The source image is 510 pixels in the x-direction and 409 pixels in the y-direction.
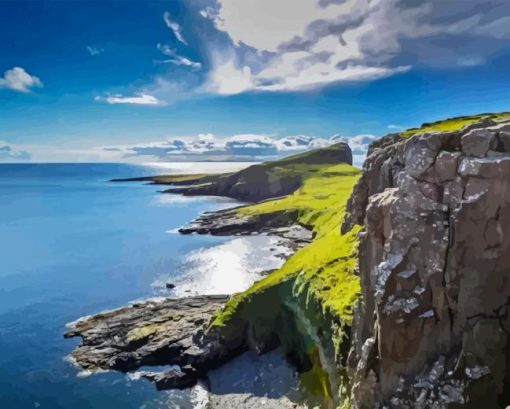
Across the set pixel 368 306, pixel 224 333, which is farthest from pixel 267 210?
pixel 368 306

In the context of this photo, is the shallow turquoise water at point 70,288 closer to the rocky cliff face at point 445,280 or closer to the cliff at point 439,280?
the cliff at point 439,280

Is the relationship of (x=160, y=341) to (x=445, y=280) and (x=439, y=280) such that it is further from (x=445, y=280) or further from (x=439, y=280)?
(x=445, y=280)

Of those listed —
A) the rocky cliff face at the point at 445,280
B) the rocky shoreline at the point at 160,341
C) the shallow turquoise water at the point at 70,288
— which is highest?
the rocky cliff face at the point at 445,280

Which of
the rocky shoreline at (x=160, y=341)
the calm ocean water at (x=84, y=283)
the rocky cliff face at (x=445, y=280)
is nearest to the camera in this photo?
the rocky cliff face at (x=445, y=280)

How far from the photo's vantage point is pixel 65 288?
97312mm

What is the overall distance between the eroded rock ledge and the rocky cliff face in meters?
30.2

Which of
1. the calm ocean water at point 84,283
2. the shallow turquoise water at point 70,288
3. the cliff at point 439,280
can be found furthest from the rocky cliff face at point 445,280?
the shallow turquoise water at point 70,288

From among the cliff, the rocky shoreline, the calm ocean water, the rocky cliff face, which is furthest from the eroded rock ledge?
the rocky cliff face

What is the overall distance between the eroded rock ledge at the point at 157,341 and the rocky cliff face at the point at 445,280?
30213mm

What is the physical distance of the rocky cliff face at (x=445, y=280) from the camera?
83.6ft

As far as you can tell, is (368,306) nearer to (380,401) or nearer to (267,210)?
(380,401)

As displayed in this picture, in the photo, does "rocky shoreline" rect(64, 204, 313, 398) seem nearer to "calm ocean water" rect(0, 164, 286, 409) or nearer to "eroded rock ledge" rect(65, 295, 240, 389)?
"eroded rock ledge" rect(65, 295, 240, 389)

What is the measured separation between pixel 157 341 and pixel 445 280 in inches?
1826

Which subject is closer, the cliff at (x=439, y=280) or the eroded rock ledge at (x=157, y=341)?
the cliff at (x=439, y=280)
